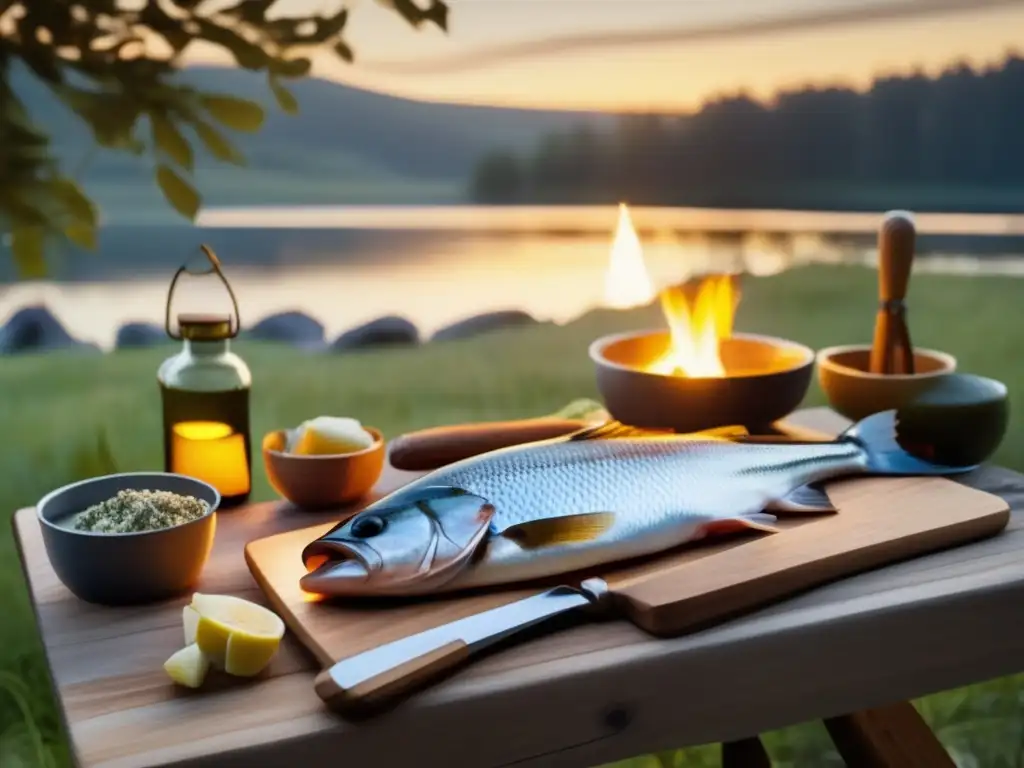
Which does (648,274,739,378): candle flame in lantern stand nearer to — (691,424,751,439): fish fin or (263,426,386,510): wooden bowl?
(691,424,751,439): fish fin

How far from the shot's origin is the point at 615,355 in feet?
3.99

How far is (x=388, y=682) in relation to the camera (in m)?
0.65

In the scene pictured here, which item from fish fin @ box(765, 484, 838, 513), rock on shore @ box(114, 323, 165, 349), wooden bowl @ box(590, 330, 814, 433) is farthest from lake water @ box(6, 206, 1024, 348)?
fish fin @ box(765, 484, 838, 513)

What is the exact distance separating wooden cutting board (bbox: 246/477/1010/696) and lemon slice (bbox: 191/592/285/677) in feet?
0.12

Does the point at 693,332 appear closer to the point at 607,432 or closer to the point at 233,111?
the point at 607,432

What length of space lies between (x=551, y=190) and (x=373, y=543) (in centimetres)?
88

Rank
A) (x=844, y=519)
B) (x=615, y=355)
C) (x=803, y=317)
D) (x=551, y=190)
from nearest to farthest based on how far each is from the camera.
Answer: (x=844, y=519)
(x=615, y=355)
(x=551, y=190)
(x=803, y=317)

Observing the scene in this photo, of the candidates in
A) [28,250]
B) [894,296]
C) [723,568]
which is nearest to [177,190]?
[28,250]

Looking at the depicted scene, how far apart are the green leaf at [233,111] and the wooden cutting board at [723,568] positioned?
495mm

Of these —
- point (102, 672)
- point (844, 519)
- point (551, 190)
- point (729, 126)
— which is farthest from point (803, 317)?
point (102, 672)

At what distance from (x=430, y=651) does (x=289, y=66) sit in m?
0.84

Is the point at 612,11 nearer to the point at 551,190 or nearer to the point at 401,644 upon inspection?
the point at 551,190

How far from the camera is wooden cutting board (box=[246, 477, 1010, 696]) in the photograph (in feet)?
2.43

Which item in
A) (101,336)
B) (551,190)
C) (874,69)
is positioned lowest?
(101,336)
